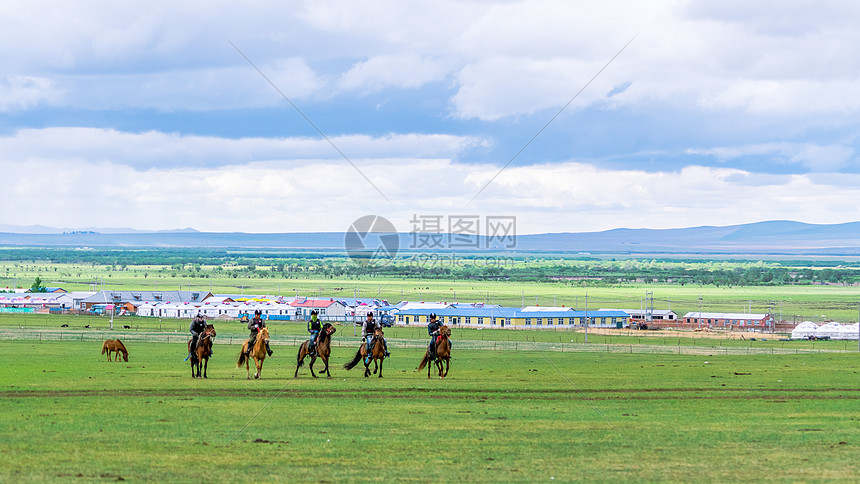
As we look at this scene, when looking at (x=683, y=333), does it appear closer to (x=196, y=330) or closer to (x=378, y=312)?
(x=378, y=312)

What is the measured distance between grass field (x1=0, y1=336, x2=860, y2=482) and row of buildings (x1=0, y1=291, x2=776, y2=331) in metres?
83.9

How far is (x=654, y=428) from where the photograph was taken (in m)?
21.2

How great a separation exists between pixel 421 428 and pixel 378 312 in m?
98.4

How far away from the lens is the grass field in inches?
633

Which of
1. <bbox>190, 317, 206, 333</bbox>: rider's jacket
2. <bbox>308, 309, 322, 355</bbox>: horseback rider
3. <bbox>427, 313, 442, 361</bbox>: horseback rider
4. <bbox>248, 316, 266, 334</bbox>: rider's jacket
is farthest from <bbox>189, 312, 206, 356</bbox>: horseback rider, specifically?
<bbox>427, 313, 442, 361</bbox>: horseback rider

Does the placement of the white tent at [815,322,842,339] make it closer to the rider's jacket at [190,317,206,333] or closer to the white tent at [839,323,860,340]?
the white tent at [839,323,860,340]

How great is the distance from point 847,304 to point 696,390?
152 meters

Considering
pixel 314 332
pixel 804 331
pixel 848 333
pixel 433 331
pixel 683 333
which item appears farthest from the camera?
pixel 683 333

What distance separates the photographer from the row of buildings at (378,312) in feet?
395

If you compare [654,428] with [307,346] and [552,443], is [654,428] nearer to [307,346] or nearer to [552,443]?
[552,443]

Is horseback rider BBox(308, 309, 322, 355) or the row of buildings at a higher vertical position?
horseback rider BBox(308, 309, 322, 355)

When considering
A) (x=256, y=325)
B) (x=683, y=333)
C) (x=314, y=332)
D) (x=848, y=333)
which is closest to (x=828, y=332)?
(x=848, y=333)

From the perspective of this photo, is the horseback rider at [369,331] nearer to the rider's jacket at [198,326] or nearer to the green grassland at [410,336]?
the rider's jacket at [198,326]

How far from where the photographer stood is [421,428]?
2089 cm
